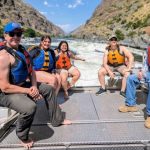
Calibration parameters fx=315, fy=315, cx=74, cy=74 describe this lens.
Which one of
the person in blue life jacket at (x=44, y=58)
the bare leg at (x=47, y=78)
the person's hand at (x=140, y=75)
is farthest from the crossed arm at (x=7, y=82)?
the person's hand at (x=140, y=75)

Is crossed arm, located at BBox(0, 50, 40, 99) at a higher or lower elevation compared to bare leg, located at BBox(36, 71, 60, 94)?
higher

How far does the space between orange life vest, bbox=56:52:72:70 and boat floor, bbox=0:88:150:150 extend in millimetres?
1052

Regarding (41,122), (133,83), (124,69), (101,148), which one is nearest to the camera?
(101,148)

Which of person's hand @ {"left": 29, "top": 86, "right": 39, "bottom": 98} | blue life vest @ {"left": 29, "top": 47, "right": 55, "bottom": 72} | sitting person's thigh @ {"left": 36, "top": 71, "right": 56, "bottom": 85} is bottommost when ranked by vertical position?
sitting person's thigh @ {"left": 36, "top": 71, "right": 56, "bottom": 85}

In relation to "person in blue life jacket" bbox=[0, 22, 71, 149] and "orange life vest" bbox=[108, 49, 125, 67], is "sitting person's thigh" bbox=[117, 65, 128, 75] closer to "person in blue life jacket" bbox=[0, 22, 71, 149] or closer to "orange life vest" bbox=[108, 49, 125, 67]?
"orange life vest" bbox=[108, 49, 125, 67]

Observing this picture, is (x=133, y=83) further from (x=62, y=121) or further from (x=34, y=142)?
(x=34, y=142)

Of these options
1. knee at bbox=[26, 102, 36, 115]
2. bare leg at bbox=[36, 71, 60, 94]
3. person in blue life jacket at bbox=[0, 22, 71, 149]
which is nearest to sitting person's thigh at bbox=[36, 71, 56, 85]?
bare leg at bbox=[36, 71, 60, 94]

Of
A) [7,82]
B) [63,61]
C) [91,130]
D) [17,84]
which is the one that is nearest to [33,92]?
[17,84]

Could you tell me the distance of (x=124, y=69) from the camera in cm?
682

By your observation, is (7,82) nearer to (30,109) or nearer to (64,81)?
(30,109)

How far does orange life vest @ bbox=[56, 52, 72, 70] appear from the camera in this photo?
268 inches

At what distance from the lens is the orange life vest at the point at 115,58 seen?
22.5ft

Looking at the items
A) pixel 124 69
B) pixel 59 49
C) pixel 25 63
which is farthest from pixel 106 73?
pixel 25 63

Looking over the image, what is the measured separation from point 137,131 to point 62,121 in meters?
1.12
